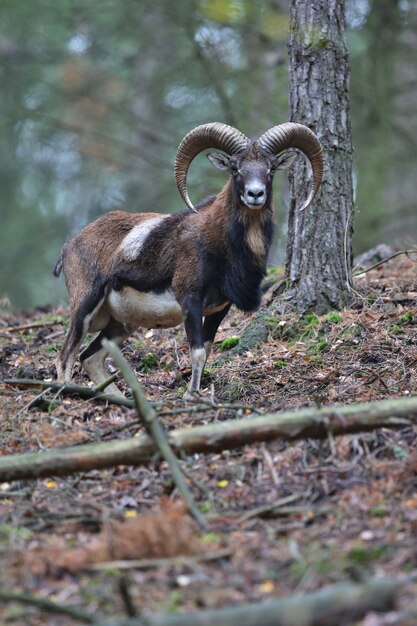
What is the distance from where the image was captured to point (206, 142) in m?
11.0

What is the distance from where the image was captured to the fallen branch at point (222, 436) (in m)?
6.67

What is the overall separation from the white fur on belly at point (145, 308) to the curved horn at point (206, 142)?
3.65 ft

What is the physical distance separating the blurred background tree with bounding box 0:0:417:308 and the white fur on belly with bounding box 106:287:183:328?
7264mm

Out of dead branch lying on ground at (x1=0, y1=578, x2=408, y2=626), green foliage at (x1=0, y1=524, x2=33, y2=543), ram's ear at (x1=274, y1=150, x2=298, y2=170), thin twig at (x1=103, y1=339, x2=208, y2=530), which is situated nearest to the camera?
dead branch lying on ground at (x1=0, y1=578, x2=408, y2=626)

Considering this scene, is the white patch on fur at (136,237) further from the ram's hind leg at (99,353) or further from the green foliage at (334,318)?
the green foliage at (334,318)

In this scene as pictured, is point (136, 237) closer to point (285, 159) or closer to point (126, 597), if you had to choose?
point (285, 159)

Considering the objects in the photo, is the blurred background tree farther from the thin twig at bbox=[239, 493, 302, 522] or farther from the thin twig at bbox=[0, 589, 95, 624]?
the thin twig at bbox=[0, 589, 95, 624]

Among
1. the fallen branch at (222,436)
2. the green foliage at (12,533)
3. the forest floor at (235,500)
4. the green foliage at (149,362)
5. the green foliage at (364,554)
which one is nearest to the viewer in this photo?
the forest floor at (235,500)

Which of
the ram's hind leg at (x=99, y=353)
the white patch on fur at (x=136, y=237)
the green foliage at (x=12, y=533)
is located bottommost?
the ram's hind leg at (x=99, y=353)

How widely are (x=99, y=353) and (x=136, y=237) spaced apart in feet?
4.89

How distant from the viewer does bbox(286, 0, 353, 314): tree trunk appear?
1172 cm

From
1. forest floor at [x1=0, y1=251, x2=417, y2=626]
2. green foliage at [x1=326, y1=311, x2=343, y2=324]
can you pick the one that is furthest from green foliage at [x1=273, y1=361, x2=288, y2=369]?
green foliage at [x1=326, y1=311, x2=343, y2=324]

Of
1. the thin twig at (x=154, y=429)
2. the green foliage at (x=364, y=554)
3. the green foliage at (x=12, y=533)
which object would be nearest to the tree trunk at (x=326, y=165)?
the thin twig at (x=154, y=429)

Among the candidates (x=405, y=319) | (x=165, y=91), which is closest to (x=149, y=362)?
(x=405, y=319)
